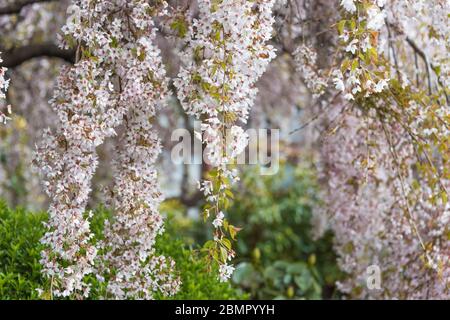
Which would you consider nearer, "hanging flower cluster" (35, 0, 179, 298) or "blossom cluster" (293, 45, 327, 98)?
"hanging flower cluster" (35, 0, 179, 298)

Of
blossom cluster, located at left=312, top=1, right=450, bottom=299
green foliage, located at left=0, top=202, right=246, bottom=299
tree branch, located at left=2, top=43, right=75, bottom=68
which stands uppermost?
tree branch, located at left=2, top=43, right=75, bottom=68

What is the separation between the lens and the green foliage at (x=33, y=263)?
288 cm

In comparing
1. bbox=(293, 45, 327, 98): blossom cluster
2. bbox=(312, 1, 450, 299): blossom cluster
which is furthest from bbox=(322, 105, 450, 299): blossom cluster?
bbox=(293, 45, 327, 98): blossom cluster

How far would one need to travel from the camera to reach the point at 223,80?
2.33 meters

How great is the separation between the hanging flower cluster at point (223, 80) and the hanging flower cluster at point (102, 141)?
0.71ft

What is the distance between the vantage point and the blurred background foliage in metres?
3.04

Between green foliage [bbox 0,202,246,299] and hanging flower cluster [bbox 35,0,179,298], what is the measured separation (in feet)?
0.62

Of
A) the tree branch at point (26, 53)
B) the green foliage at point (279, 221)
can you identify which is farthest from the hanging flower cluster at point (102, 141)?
the green foliage at point (279, 221)

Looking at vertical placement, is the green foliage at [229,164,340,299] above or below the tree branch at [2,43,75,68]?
below

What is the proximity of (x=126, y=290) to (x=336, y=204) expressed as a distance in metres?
1.79

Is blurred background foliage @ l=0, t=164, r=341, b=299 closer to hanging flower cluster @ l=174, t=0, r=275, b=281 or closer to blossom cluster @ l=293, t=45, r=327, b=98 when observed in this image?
hanging flower cluster @ l=174, t=0, r=275, b=281

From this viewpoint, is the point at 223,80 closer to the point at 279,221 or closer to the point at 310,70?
the point at 310,70
